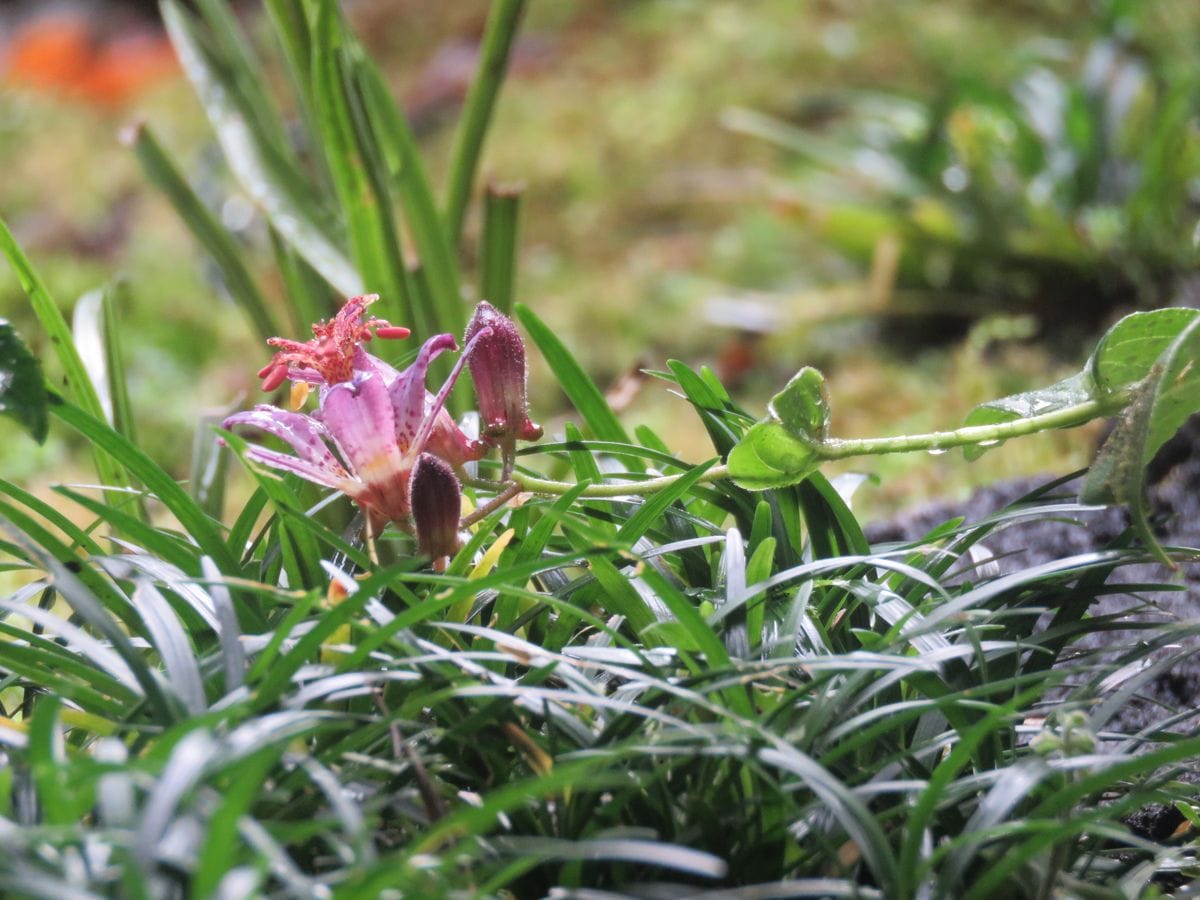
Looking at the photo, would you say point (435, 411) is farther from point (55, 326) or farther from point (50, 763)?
point (55, 326)

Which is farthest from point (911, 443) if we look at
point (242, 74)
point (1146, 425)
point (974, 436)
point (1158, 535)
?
point (242, 74)

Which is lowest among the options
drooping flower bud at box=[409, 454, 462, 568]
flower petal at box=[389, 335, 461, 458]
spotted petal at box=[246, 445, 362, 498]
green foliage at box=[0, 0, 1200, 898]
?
green foliage at box=[0, 0, 1200, 898]

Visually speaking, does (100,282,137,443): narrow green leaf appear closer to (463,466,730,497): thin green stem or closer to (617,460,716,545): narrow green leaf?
(463,466,730,497): thin green stem

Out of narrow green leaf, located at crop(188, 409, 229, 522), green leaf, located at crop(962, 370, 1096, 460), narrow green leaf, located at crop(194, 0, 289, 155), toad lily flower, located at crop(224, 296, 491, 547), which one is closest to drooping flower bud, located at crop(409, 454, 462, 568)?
toad lily flower, located at crop(224, 296, 491, 547)

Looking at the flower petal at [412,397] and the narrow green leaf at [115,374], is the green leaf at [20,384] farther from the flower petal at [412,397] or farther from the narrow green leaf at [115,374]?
the narrow green leaf at [115,374]

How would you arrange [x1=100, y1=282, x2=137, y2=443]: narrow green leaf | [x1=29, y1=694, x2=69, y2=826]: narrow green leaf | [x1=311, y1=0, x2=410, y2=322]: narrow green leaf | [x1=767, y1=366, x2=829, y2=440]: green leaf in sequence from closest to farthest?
[x1=29, y1=694, x2=69, y2=826]: narrow green leaf
[x1=767, y1=366, x2=829, y2=440]: green leaf
[x1=100, y1=282, x2=137, y2=443]: narrow green leaf
[x1=311, y1=0, x2=410, y2=322]: narrow green leaf

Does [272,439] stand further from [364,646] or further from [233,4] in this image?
[233,4]
